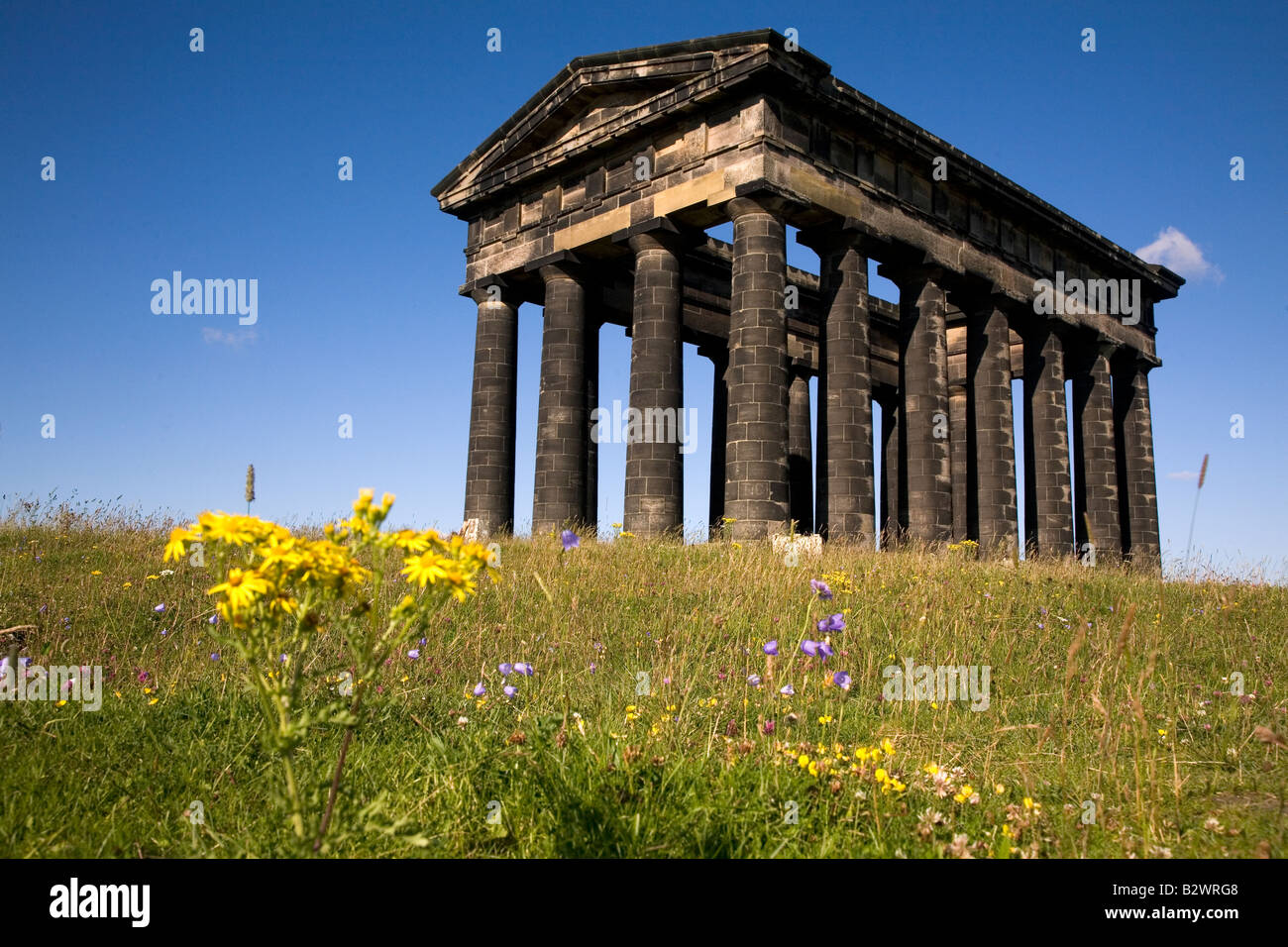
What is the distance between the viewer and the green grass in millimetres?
3590

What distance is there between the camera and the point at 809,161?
1842cm

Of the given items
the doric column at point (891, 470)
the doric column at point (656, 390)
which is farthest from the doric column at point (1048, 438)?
the doric column at point (656, 390)

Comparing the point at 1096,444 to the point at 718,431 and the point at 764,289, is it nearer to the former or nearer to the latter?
the point at 718,431

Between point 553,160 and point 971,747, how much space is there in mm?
19025

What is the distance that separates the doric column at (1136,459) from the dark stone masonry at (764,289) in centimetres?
76

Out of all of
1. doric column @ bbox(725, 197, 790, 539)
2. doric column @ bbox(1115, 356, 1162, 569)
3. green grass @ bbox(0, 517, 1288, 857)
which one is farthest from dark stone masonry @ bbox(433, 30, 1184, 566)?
green grass @ bbox(0, 517, 1288, 857)

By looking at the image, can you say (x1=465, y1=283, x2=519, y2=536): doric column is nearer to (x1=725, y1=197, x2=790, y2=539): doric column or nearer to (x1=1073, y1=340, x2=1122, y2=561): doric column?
(x1=725, y1=197, x2=790, y2=539): doric column

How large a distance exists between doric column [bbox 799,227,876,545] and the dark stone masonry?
0.05 m

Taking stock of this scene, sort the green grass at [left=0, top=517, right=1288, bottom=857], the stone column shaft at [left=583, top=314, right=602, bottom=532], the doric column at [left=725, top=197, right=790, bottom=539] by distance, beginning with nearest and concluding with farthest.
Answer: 1. the green grass at [left=0, top=517, right=1288, bottom=857]
2. the doric column at [left=725, top=197, right=790, bottom=539]
3. the stone column shaft at [left=583, top=314, right=602, bottom=532]

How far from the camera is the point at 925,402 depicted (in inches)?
819

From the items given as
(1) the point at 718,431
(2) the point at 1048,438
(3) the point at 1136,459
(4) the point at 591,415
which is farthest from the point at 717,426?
(3) the point at 1136,459

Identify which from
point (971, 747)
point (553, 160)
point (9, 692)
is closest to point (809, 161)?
point (553, 160)

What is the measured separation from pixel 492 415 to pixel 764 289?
8122 millimetres

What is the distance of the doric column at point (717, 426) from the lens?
26812 millimetres
